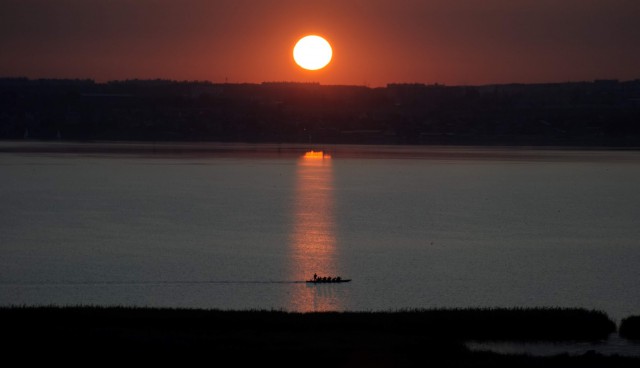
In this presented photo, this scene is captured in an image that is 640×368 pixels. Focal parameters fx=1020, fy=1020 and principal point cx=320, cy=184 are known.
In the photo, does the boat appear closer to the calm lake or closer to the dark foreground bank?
the calm lake

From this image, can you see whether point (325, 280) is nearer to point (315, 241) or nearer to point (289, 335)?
point (289, 335)

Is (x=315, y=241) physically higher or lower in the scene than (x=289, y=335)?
lower

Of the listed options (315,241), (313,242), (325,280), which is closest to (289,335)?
(325,280)

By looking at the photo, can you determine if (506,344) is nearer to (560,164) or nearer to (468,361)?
(468,361)

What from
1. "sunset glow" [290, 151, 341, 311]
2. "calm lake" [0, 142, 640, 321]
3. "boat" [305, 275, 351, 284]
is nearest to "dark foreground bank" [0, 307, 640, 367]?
"calm lake" [0, 142, 640, 321]

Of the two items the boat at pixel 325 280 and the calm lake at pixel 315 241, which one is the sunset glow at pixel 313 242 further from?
the boat at pixel 325 280

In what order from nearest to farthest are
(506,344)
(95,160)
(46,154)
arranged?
(506,344), (95,160), (46,154)

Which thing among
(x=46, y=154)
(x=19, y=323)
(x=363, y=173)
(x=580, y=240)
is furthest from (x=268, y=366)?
(x=46, y=154)
